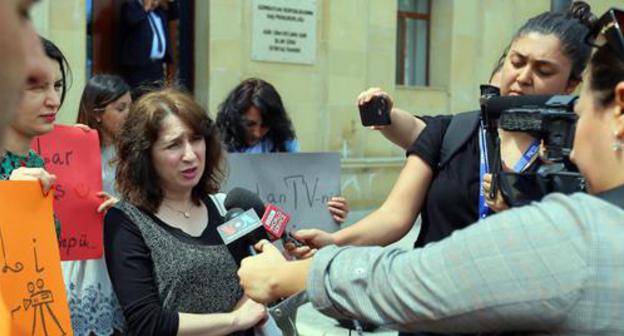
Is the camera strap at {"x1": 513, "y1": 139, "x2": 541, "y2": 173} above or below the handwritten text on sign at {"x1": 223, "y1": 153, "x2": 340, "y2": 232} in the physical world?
above

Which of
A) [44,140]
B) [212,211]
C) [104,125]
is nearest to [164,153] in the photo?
[212,211]

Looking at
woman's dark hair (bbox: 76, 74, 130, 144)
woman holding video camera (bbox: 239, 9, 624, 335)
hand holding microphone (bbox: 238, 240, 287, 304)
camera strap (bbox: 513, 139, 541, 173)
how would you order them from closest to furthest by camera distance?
1. woman holding video camera (bbox: 239, 9, 624, 335)
2. hand holding microphone (bbox: 238, 240, 287, 304)
3. camera strap (bbox: 513, 139, 541, 173)
4. woman's dark hair (bbox: 76, 74, 130, 144)

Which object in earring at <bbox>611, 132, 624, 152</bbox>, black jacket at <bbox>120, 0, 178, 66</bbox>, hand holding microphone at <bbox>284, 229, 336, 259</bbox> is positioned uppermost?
black jacket at <bbox>120, 0, 178, 66</bbox>

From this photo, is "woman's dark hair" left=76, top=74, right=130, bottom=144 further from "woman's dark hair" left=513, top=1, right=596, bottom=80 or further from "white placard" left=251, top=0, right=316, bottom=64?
"white placard" left=251, top=0, right=316, bottom=64

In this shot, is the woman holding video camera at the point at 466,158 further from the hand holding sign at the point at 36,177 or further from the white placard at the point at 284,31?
the white placard at the point at 284,31

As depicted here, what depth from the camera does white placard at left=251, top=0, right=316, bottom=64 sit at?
31.9 feet

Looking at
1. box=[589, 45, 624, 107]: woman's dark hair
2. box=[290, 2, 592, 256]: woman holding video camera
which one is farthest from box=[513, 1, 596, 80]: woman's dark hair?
box=[589, 45, 624, 107]: woman's dark hair

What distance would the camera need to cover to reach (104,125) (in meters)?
4.43

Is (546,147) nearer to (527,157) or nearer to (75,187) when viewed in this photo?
(527,157)

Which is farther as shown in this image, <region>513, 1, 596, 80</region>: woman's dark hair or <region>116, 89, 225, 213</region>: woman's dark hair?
<region>116, 89, 225, 213</region>: woman's dark hair

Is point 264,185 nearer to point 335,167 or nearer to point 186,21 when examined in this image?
point 335,167

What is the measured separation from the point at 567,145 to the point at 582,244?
55cm

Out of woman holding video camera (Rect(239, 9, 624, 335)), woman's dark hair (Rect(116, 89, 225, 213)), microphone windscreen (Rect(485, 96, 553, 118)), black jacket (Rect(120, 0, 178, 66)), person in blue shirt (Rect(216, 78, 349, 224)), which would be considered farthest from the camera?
black jacket (Rect(120, 0, 178, 66))

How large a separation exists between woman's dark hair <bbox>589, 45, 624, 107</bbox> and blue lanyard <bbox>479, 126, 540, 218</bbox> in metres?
0.79
